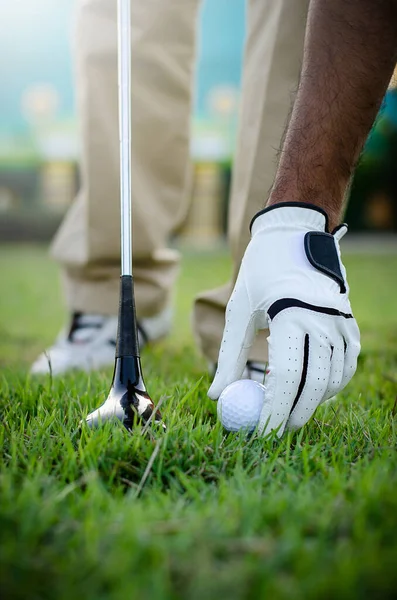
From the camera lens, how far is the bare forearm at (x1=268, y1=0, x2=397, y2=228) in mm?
1636

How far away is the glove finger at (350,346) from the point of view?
5.23 feet

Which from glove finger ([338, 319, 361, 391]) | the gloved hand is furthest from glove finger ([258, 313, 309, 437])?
glove finger ([338, 319, 361, 391])

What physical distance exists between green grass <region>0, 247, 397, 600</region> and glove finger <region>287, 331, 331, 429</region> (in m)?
0.07

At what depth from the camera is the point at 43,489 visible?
118 centimetres

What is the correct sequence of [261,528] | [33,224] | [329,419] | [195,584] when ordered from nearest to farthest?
[195,584], [261,528], [329,419], [33,224]

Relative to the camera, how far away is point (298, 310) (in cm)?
154

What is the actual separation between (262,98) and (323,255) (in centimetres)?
95

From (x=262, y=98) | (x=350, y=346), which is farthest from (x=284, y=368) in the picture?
(x=262, y=98)

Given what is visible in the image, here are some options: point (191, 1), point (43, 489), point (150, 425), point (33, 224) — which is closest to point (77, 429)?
point (150, 425)

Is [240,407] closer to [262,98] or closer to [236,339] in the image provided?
[236,339]

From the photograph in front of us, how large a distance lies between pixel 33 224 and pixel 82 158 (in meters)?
15.2

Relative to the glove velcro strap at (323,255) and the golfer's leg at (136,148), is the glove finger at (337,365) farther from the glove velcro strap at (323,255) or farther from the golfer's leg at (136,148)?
the golfer's leg at (136,148)

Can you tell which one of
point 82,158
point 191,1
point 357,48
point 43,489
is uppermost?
point 191,1

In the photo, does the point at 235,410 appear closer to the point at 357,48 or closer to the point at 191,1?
the point at 357,48
